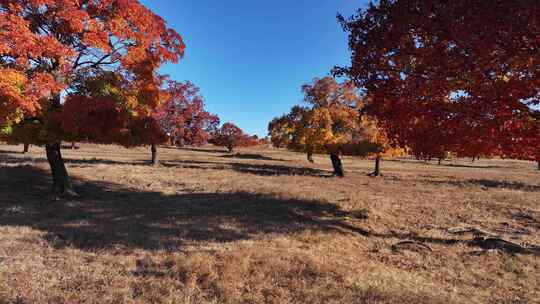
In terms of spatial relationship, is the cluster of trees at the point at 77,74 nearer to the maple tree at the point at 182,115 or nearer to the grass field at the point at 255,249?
the grass field at the point at 255,249

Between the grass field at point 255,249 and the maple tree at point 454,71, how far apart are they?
3.08 metres

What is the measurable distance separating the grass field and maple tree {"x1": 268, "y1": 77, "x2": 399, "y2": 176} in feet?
35.4

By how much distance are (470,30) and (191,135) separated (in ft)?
113

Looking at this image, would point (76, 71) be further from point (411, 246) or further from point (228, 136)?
point (228, 136)

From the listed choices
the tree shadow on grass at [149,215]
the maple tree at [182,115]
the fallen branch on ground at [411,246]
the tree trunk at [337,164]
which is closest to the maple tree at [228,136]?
the maple tree at [182,115]

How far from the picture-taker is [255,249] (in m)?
8.29

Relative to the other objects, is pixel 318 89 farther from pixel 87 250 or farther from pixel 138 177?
pixel 87 250

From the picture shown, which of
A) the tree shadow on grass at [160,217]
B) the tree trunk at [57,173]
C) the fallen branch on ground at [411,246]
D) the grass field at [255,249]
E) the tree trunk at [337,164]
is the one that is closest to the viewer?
the grass field at [255,249]

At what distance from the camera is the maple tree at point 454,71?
654 cm

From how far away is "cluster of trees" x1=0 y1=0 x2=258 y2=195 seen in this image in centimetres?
1029

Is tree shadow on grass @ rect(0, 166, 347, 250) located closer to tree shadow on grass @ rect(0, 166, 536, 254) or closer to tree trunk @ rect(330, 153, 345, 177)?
tree shadow on grass @ rect(0, 166, 536, 254)

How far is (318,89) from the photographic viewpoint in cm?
2731

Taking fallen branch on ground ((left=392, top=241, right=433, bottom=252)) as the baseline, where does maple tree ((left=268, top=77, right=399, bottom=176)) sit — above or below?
above

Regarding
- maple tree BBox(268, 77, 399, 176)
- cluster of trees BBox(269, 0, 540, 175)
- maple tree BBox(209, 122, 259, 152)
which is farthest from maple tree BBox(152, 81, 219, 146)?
maple tree BBox(209, 122, 259, 152)
